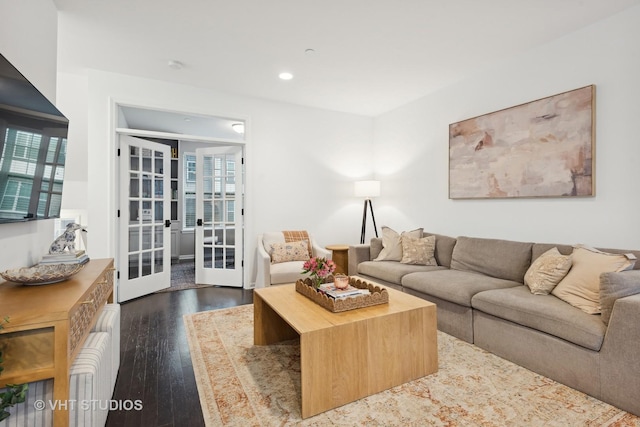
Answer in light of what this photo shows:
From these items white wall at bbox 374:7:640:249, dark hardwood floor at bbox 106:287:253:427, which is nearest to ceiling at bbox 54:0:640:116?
white wall at bbox 374:7:640:249

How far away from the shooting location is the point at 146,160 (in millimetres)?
3932

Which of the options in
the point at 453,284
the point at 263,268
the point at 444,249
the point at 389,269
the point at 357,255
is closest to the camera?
the point at 453,284

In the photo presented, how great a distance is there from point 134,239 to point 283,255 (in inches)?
70.3

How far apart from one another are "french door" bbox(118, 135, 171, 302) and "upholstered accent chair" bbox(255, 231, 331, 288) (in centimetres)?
126

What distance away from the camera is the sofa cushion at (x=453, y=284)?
8.41 ft

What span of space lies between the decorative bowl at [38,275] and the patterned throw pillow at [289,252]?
2.44 m

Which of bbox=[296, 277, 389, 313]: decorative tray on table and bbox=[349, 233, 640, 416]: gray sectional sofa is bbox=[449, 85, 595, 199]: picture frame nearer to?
bbox=[349, 233, 640, 416]: gray sectional sofa

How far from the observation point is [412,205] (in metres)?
4.41

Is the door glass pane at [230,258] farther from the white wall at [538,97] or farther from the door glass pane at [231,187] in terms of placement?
the white wall at [538,97]

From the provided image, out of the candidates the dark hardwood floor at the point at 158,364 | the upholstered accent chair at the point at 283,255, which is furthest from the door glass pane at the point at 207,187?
the dark hardwood floor at the point at 158,364

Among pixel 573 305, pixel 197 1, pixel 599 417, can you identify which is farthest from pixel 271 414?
pixel 197 1

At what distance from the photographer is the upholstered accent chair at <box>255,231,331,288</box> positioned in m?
3.68

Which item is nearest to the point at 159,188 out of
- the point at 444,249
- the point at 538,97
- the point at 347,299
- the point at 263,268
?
the point at 263,268

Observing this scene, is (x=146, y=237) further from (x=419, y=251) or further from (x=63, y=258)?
(x=419, y=251)
